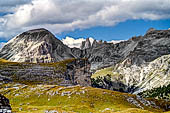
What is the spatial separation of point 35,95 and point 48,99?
27.9 ft

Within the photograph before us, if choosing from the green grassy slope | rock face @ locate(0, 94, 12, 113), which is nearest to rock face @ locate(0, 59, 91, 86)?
the green grassy slope

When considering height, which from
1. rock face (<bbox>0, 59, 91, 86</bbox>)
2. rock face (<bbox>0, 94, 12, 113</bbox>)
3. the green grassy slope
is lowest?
the green grassy slope

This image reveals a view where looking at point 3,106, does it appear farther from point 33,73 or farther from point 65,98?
point 33,73

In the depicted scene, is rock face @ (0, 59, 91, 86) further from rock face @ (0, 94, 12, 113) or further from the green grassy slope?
rock face @ (0, 94, 12, 113)

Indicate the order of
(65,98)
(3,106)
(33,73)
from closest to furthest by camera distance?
1. (3,106)
2. (65,98)
3. (33,73)

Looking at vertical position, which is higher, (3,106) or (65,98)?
(3,106)

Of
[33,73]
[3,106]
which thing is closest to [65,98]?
[3,106]

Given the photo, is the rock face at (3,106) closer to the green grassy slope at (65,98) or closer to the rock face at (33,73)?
the green grassy slope at (65,98)

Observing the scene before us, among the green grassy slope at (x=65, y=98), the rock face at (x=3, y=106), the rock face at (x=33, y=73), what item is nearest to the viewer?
the rock face at (x=3, y=106)

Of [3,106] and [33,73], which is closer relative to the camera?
[3,106]

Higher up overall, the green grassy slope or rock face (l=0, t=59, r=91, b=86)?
rock face (l=0, t=59, r=91, b=86)

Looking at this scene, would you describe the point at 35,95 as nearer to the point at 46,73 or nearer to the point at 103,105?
the point at 103,105

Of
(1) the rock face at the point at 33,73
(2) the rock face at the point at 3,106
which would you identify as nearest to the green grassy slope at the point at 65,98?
(1) the rock face at the point at 33,73

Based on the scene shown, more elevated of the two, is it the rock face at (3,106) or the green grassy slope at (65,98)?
the rock face at (3,106)
